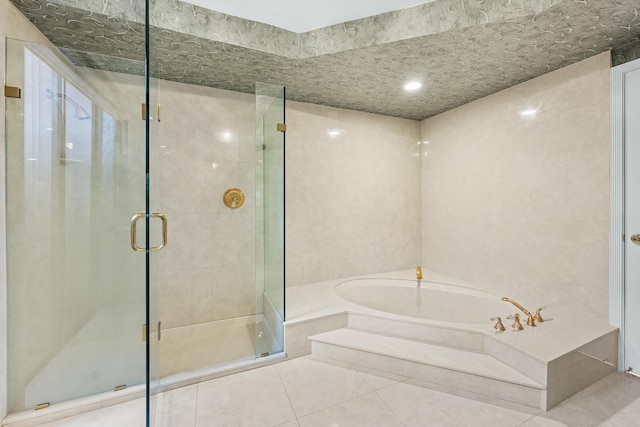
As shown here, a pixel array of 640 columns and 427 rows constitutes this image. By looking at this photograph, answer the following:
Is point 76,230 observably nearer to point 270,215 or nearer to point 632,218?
point 270,215

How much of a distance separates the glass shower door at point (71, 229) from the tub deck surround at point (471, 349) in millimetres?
1146

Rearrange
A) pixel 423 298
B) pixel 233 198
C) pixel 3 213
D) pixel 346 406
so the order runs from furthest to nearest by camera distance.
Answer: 1. pixel 423 298
2. pixel 233 198
3. pixel 346 406
4. pixel 3 213

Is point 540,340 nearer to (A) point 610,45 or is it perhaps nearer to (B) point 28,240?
(A) point 610,45

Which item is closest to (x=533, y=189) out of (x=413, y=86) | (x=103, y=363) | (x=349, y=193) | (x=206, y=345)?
(x=413, y=86)

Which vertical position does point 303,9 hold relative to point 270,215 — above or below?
above

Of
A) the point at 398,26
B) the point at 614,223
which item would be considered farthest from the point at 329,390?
the point at 398,26

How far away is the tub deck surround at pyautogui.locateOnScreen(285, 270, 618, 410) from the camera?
5.34 ft

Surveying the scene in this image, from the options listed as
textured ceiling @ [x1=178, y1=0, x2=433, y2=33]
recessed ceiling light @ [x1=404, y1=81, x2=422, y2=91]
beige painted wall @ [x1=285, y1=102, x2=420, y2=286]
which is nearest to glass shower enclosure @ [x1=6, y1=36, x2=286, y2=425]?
textured ceiling @ [x1=178, y1=0, x2=433, y2=33]

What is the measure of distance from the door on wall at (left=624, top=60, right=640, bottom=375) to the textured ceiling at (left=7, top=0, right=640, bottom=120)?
0.25 metres

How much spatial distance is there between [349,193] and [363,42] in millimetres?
1612

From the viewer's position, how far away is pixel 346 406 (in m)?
1.63

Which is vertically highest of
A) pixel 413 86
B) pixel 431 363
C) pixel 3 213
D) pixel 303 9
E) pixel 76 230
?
pixel 303 9

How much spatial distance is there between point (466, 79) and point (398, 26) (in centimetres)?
93

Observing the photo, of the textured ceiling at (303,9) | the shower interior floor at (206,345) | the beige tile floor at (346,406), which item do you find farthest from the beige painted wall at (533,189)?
the shower interior floor at (206,345)
